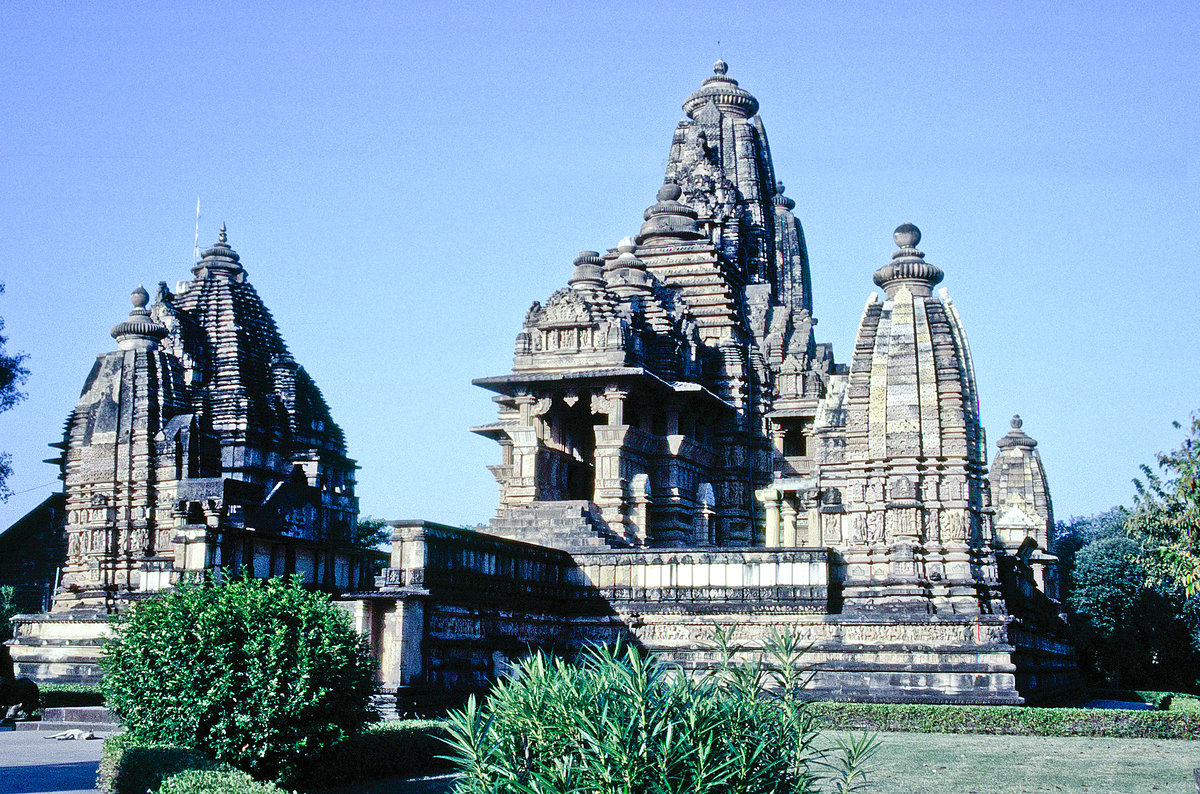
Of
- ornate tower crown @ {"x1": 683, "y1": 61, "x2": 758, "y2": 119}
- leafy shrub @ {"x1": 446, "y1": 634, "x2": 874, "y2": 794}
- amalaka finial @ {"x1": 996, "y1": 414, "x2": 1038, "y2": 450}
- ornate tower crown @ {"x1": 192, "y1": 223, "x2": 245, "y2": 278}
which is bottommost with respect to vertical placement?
leafy shrub @ {"x1": 446, "y1": 634, "x2": 874, "y2": 794}

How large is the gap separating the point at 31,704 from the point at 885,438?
42.5 ft

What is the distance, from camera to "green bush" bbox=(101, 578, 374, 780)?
12.4 metres

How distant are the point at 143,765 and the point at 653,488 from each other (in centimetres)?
2025

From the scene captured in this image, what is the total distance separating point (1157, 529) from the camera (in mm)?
28969

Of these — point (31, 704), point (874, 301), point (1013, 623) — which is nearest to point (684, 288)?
point (874, 301)

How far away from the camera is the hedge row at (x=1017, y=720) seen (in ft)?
55.9

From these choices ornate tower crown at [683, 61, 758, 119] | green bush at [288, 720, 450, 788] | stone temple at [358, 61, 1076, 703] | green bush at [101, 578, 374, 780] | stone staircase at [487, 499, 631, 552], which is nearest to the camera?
green bush at [101, 578, 374, 780]

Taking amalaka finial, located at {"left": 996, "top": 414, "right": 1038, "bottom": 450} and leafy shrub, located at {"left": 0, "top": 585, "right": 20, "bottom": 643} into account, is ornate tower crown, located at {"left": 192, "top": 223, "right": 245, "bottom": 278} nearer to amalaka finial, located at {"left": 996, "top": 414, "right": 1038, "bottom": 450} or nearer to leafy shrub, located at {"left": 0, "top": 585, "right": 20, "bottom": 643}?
leafy shrub, located at {"left": 0, "top": 585, "right": 20, "bottom": 643}

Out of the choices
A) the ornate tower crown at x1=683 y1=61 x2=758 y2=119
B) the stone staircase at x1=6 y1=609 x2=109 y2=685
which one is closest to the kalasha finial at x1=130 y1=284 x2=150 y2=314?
the stone staircase at x1=6 y1=609 x2=109 y2=685

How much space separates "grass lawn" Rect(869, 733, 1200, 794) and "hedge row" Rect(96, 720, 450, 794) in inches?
190

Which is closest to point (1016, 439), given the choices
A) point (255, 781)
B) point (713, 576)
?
point (713, 576)

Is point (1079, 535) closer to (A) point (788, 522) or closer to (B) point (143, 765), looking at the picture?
(A) point (788, 522)

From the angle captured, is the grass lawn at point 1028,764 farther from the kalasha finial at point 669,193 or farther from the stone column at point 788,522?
the kalasha finial at point 669,193

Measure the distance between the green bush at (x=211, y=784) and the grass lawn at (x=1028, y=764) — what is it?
5530mm
